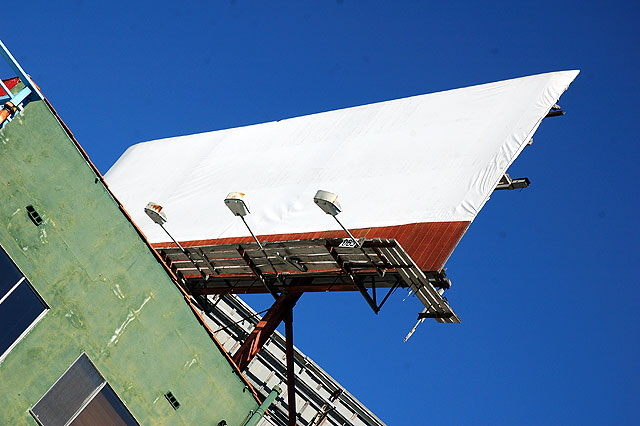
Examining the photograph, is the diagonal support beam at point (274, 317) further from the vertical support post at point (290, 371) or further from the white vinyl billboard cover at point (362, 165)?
the white vinyl billboard cover at point (362, 165)

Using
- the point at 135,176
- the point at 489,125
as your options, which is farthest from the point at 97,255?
the point at 135,176

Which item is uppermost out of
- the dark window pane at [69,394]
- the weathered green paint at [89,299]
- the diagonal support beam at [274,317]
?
the diagonal support beam at [274,317]

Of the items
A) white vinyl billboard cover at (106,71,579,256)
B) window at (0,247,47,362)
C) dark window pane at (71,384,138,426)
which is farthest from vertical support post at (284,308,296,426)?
window at (0,247,47,362)

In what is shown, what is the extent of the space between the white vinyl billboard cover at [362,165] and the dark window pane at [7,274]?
1230cm

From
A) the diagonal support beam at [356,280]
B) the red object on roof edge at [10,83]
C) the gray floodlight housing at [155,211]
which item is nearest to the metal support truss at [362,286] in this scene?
the diagonal support beam at [356,280]

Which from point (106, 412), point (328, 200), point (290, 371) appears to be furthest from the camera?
point (290, 371)

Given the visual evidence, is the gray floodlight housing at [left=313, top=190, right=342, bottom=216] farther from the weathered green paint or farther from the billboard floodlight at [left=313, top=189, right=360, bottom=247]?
the weathered green paint

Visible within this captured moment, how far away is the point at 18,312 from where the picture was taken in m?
18.2

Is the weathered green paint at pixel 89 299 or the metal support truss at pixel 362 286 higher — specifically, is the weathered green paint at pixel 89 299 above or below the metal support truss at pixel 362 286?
below

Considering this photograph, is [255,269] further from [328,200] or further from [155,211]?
[328,200]

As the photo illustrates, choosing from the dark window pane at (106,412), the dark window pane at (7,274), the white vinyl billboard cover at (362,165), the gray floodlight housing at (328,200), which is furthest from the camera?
the white vinyl billboard cover at (362,165)

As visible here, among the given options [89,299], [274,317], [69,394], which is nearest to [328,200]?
[89,299]

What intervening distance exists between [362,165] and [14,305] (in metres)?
15.8

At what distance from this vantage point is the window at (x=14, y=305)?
18016mm
